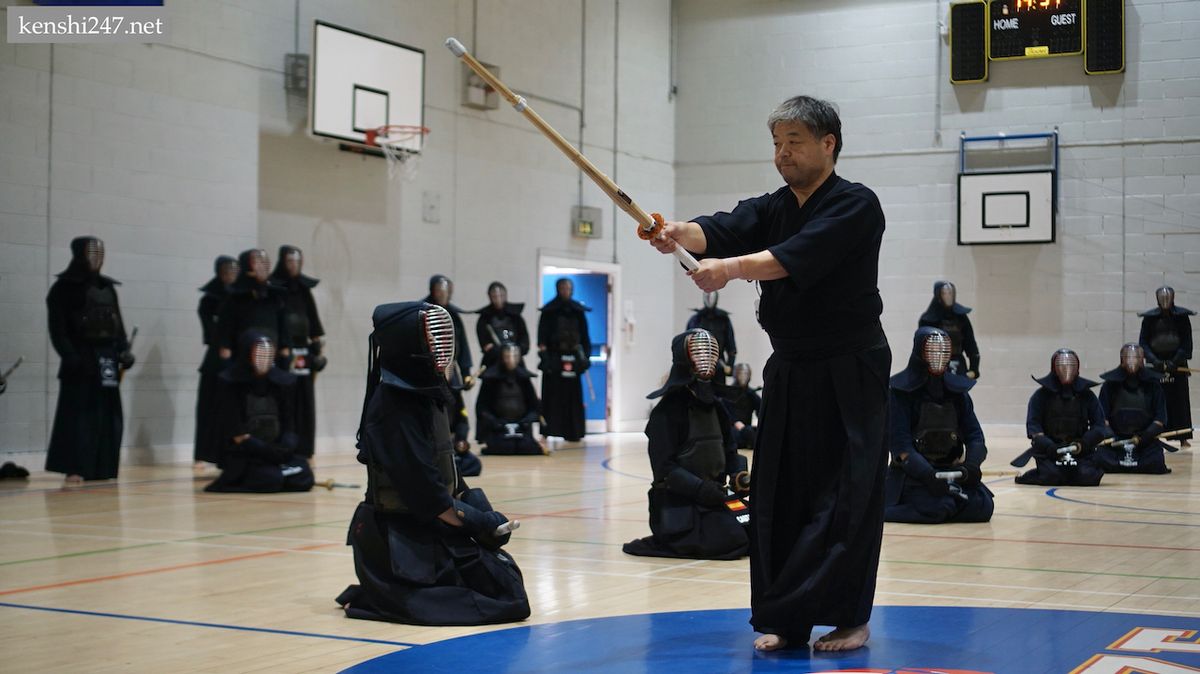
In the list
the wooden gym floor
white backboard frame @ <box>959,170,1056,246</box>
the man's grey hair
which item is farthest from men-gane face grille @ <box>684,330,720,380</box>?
white backboard frame @ <box>959,170,1056,246</box>

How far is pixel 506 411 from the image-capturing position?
15438 mm

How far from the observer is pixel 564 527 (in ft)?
28.3

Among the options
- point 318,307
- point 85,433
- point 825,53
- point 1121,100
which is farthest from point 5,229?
point 1121,100

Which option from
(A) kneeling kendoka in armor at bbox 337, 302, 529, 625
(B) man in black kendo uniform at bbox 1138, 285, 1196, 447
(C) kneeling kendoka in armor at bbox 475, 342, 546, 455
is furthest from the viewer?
(B) man in black kendo uniform at bbox 1138, 285, 1196, 447

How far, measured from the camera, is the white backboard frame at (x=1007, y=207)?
18344 millimetres

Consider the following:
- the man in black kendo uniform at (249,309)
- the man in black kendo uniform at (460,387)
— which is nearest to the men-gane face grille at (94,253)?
the man in black kendo uniform at (249,309)

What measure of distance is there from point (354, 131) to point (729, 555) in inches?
356

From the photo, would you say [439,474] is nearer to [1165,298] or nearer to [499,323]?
[499,323]

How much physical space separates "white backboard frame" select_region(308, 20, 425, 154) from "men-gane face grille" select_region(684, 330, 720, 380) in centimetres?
808

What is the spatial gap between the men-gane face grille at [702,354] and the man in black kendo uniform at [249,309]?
19.9 feet

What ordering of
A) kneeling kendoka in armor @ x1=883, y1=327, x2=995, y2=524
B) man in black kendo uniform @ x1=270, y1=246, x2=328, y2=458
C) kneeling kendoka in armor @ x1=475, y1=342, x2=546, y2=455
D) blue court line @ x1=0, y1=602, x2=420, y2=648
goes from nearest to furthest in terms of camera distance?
blue court line @ x1=0, y1=602, x2=420, y2=648 → kneeling kendoka in armor @ x1=883, y1=327, x2=995, y2=524 → man in black kendo uniform @ x1=270, y1=246, x2=328, y2=458 → kneeling kendoka in armor @ x1=475, y1=342, x2=546, y2=455

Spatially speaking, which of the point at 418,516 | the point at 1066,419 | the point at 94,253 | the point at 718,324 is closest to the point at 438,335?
the point at 418,516

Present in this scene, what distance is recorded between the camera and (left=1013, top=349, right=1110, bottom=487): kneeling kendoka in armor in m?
11.5

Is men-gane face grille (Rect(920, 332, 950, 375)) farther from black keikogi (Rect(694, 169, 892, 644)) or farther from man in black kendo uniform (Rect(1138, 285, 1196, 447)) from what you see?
man in black kendo uniform (Rect(1138, 285, 1196, 447))
